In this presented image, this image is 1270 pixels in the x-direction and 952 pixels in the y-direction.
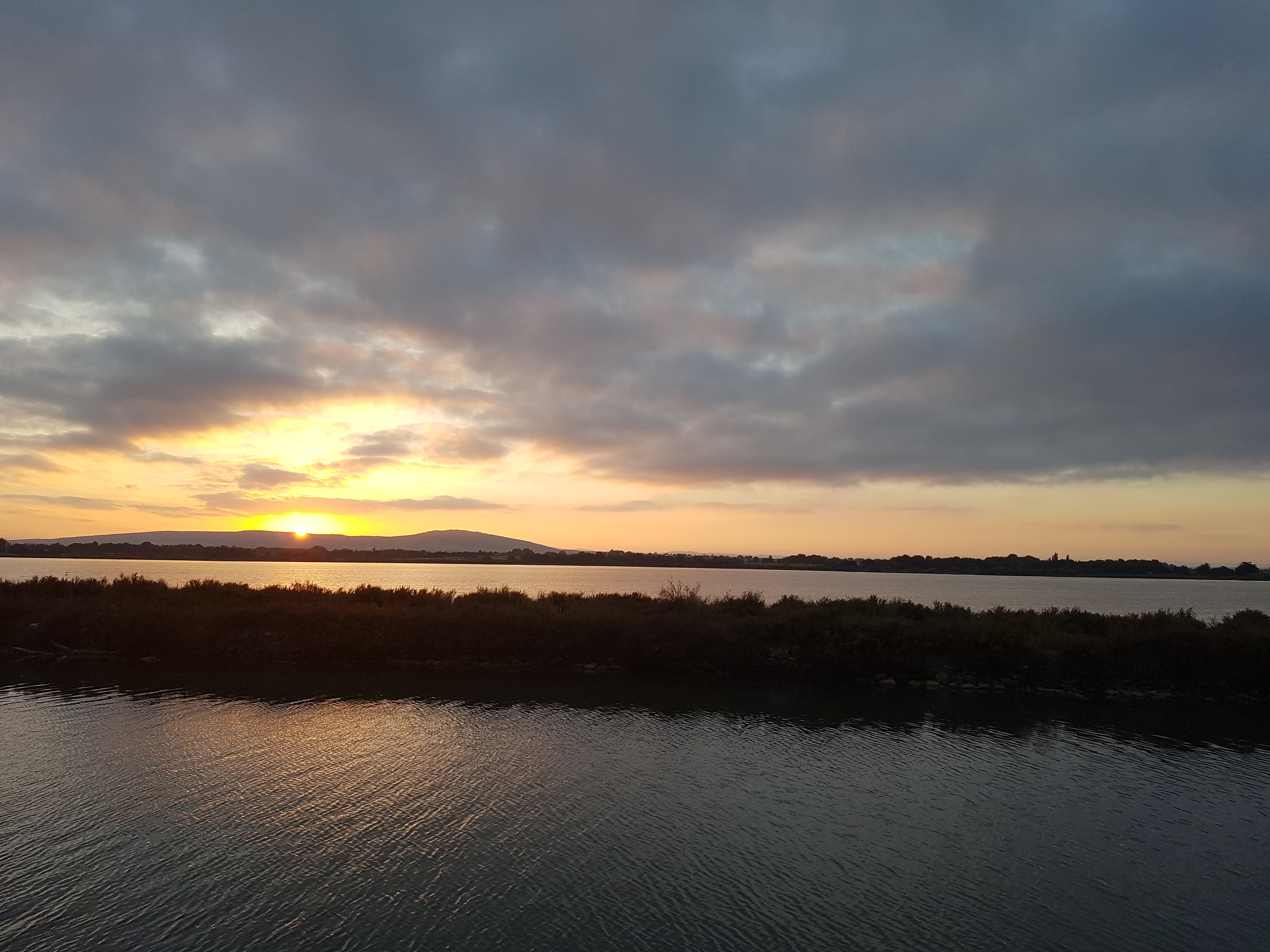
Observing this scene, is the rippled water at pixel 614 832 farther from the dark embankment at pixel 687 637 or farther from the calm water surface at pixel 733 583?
the calm water surface at pixel 733 583

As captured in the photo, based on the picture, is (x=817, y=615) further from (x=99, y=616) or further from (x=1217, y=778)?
(x=99, y=616)

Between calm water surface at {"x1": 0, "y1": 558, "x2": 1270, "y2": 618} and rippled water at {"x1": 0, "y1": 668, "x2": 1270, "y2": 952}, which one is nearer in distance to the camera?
rippled water at {"x1": 0, "y1": 668, "x2": 1270, "y2": 952}

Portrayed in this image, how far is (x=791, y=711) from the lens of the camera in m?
23.5

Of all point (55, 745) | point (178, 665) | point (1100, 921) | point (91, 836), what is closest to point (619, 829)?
point (1100, 921)

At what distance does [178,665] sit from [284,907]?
2673 centimetres

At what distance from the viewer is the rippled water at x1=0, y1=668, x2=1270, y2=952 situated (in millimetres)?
8992

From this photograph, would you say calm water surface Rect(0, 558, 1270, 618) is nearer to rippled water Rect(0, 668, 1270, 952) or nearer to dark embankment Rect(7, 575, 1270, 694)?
dark embankment Rect(7, 575, 1270, 694)

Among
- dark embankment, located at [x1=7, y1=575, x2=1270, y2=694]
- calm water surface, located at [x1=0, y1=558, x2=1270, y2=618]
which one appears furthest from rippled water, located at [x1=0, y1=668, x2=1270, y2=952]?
calm water surface, located at [x1=0, y1=558, x2=1270, y2=618]

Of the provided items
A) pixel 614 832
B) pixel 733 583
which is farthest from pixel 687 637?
pixel 733 583

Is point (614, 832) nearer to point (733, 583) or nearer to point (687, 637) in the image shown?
point (687, 637)

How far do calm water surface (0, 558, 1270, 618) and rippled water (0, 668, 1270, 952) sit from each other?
108 ft

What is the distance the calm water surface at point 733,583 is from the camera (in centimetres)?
8044

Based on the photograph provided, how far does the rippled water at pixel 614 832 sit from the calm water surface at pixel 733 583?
33.1 meters

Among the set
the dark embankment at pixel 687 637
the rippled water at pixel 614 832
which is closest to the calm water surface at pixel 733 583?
the dark embankment at pixel 687 637
